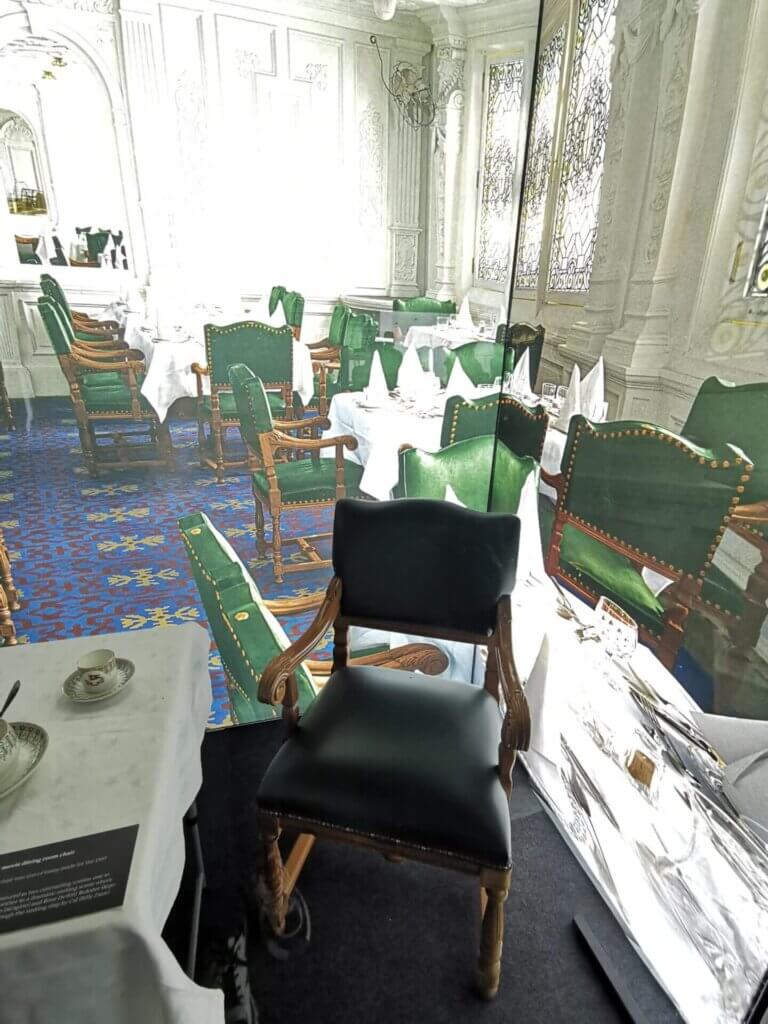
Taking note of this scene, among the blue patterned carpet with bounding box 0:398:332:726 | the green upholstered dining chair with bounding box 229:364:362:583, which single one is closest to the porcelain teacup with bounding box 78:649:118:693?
the blue patterned carpet with bounding box 0:398:332:726

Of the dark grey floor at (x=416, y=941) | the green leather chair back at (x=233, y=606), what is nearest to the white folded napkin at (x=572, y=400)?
the green leather chair back at (x=233, y=606)

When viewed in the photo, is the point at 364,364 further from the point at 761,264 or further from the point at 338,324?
the point at 761,264

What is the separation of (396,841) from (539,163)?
1.60 m

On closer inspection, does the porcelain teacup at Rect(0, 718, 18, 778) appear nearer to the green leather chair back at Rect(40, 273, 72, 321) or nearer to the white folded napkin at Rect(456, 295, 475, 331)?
the green leather chair back at Rect(40, 273, 72, 321)

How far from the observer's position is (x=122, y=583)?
1845 millimetres

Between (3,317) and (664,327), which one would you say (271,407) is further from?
(664,327)

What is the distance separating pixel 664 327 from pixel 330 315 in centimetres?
94

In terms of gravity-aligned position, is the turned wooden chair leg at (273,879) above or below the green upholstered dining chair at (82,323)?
below

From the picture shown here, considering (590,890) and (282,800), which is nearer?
(282,800)

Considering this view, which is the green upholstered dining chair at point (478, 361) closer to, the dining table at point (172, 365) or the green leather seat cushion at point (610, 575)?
the dining table at point (172, 365)

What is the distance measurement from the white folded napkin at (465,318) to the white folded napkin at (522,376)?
0.19 metres

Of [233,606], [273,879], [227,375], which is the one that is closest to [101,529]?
[233,606]

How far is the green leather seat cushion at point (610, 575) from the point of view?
46.2 inches

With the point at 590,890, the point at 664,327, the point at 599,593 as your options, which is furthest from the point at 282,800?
the point at 664,327
